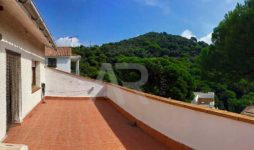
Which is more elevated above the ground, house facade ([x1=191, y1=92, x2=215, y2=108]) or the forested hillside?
the forested hillside

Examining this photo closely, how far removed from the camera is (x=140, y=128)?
661 centimetres

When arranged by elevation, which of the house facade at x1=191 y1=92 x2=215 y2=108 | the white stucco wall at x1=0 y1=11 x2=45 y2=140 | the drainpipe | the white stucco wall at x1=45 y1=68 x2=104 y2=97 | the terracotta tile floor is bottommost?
the house facade at x1=191 y1=92 x2=215 y2=108

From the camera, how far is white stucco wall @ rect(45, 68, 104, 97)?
14.0 meters

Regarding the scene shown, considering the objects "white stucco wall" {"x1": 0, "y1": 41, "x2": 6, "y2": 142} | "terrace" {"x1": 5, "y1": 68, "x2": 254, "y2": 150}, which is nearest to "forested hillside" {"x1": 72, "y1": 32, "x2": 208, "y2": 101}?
"terrace" {"x1": 5, "y1": 68, "x2": 254, "y2": 150}

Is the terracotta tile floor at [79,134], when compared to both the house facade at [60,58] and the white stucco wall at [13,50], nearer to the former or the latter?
the white stucco wall at [13,50]

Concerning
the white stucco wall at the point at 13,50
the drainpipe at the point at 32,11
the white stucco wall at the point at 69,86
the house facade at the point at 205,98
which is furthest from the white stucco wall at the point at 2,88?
the house facade at the point at 205,98

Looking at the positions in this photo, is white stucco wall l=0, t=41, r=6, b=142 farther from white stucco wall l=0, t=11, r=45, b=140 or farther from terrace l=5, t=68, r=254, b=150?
terrace l=5, t=68, r=254, b=150

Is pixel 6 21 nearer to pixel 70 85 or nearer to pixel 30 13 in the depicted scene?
pixel 30 13

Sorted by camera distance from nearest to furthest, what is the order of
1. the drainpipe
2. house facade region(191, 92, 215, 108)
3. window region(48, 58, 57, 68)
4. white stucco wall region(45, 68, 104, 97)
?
1. the drainpipe
2. white stucco wall region(45, 68, 104, 97)
3. window region(48, 58, 57, 68)
4. house facade region(191, 92, 215, 108)

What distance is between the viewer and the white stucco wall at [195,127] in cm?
313

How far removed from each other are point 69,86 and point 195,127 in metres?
10.7

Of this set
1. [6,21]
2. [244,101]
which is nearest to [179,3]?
[244,101]

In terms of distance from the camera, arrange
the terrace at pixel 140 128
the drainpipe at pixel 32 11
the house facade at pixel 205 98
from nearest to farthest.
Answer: the terrace at pixel 140 128 < the drainpipe at pixel 32 11 < the house facade at pixel 205 98

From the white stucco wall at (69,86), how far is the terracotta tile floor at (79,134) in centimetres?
565
